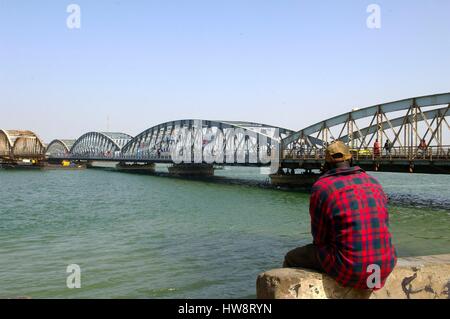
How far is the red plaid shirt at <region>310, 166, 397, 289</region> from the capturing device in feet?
15.6

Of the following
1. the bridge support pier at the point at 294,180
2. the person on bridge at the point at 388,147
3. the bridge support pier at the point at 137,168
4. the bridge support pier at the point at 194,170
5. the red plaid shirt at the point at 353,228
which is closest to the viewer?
the red plaid shirt at the point at 353,228

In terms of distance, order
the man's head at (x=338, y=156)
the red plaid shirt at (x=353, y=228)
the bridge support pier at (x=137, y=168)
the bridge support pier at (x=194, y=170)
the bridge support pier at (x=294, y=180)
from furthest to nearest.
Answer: the bridge support pier at (x=137, y=168) → the bridge support pier at (x=194, y=170) → the bridge support pier at (x=294, y=180) → the man's head at (x=338, y=156) → the red plaid shirt at (x=353, y=228)

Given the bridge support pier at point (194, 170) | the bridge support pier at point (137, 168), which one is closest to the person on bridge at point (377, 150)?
the bridge support pier at point (194, 170)

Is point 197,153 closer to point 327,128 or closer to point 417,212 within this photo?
point 327,128

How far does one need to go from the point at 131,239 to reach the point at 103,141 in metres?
167

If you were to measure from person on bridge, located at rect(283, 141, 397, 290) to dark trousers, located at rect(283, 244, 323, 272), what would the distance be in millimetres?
93

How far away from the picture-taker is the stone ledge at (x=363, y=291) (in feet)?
15.9

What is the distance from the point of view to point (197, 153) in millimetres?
100062

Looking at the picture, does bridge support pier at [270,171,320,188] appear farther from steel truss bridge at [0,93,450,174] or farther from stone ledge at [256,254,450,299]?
stone ledge at [256,254,450,299]

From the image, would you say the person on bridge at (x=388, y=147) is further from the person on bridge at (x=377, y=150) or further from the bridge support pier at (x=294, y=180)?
the bridge support pier at (x=294, y=180)

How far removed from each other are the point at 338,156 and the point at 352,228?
80 cm

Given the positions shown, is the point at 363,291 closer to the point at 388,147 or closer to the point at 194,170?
the point at 388,147
